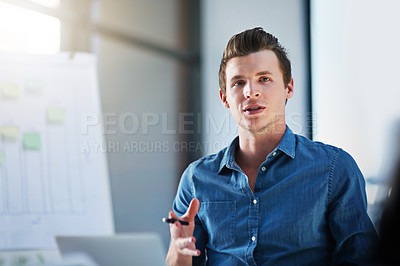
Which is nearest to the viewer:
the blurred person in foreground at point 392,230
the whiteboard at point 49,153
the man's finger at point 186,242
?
the blurred person in foreground at point 392,230

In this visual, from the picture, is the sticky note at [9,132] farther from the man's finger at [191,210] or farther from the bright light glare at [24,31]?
the man's finger at [191,210]

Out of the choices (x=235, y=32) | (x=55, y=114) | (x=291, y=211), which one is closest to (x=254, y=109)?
(x=291, y=211)

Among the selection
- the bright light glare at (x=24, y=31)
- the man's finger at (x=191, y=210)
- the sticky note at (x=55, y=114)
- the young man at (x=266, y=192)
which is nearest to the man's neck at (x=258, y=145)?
the young man at (x=266, y=192)

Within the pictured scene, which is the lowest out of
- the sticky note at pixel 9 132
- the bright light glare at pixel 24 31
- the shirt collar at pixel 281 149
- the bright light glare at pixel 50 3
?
the shirt collar at pixel 281 149

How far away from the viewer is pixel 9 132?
157 centimetres

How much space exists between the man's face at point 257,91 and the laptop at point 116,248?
59cm

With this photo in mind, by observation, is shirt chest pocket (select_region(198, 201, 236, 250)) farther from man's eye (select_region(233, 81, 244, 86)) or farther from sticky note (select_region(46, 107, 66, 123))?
sticky note (select_region(46, 107, 66, 123))

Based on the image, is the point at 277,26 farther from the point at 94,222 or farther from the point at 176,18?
the point at 94,222

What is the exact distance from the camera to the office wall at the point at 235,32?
2.15 metres

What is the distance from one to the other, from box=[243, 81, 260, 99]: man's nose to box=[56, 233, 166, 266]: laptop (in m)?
0.61

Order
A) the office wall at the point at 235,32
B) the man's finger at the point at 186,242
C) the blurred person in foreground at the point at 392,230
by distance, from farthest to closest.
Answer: the office wall at the point at 235,32 → the man's finger at the point at 186,242 → the blurred person in foreground at the point at 392,230

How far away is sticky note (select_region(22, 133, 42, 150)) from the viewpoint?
1.59 meters

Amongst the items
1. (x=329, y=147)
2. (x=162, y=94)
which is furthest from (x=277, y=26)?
(x=329, y=147)

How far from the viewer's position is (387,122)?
4.45ft
